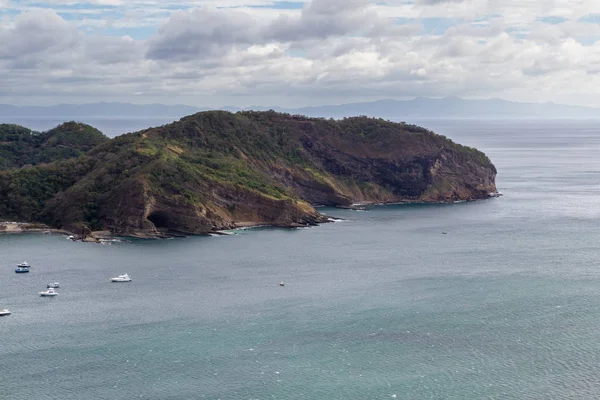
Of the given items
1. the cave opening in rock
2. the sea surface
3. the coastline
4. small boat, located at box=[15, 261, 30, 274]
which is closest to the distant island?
the cave opening in rock

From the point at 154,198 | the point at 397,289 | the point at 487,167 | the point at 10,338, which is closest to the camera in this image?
the point at 10,338

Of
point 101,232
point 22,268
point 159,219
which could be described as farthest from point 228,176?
point 22,268

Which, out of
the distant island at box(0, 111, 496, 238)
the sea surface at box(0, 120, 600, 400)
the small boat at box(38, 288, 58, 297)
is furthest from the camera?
the distant island at box(0, 111, 496, 238)

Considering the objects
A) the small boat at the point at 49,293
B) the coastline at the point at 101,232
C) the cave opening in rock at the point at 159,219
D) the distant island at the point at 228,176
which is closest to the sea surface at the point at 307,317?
the small boat at the point at 49,293

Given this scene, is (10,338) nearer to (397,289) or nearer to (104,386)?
(104,386)

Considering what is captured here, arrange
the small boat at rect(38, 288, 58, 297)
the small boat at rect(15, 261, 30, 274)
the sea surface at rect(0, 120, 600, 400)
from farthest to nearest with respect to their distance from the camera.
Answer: the small boat at rect(15, 261, 30, 274) → the small boat at rect(38, 288, 58, 297) → the sea surface at rect(0, 120, 600, 400)

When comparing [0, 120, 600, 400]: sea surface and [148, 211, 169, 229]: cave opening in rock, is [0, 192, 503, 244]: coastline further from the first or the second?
[0, 120, 600, 400]: sea surface

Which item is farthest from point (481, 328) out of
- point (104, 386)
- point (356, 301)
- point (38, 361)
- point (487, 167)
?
point (487, 167)

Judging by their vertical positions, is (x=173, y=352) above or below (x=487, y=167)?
below
